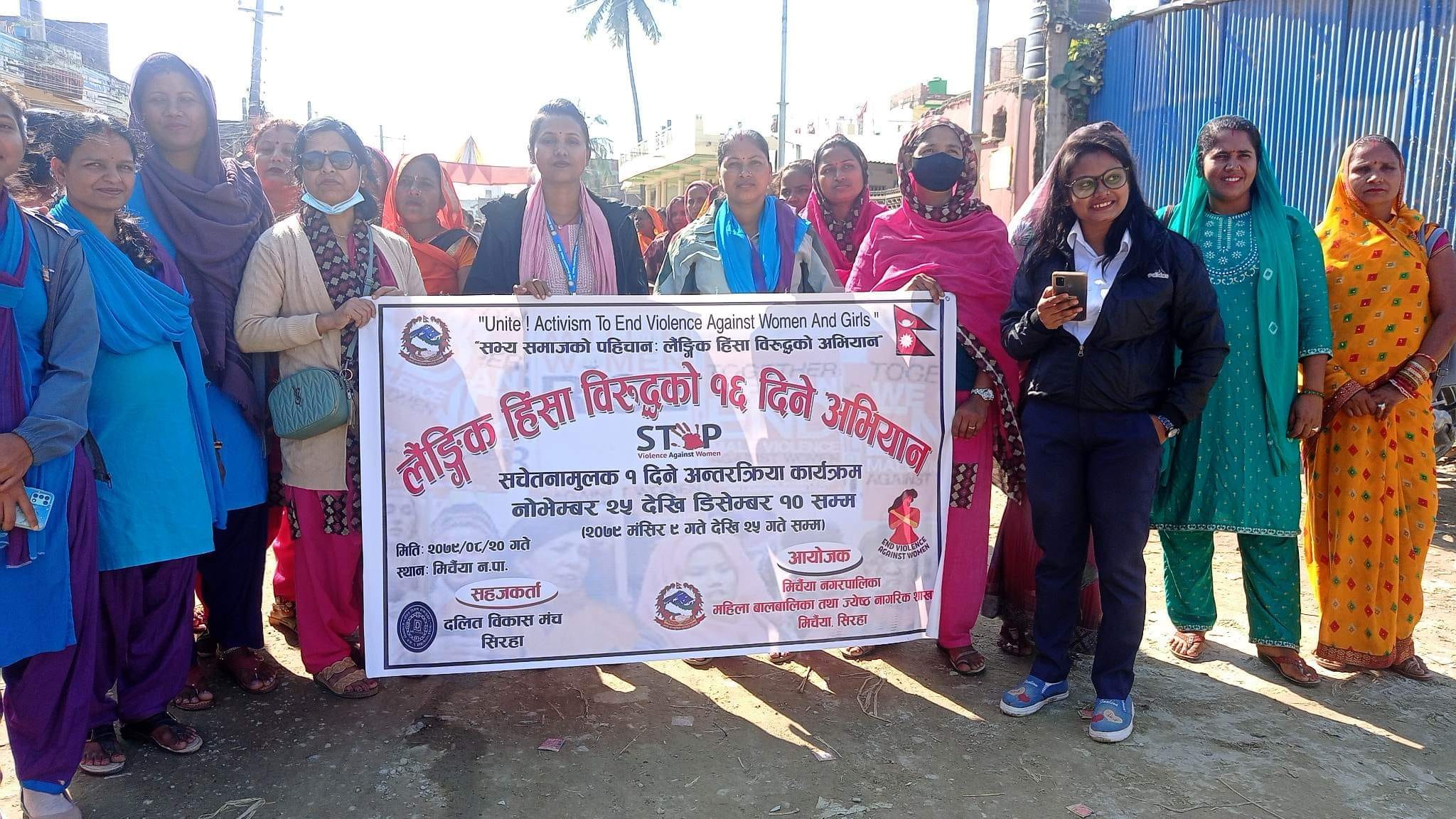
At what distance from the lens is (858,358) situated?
9.87ft

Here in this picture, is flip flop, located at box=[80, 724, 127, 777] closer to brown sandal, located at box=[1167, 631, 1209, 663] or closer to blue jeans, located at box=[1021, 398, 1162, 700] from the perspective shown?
blue jeans, located at box=[1021, 398, 1162, 700]

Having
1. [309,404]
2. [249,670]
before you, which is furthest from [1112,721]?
[249,670]

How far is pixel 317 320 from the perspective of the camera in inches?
112

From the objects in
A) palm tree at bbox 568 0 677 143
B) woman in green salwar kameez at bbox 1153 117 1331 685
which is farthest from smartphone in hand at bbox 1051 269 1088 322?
palm tree at bbox 568 0 677 143

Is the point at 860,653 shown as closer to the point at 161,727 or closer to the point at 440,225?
the point at 161,727

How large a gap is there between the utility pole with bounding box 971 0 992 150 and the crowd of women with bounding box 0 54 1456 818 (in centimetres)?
711

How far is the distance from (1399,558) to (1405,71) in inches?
179

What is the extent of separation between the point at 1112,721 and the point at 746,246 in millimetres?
1987

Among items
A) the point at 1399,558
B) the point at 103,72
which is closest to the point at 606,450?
the point at 1399,558

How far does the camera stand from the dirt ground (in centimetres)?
252

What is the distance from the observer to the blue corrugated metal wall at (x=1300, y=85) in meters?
5.95

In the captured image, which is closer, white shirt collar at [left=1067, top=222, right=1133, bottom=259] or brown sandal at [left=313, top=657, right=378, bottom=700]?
white shirt collar at [left=1067, top=222, right=1133, bottom=259]

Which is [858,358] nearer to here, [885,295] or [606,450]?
[885,295]

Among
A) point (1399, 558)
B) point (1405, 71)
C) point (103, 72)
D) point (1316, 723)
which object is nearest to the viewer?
point (1316, 723)
